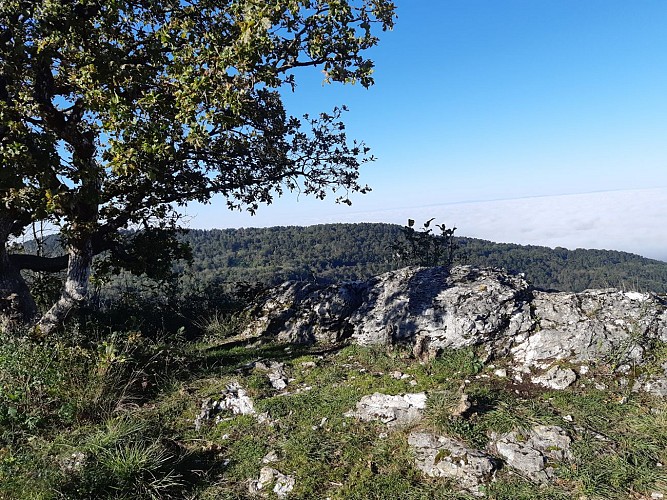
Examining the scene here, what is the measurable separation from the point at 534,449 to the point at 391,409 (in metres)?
1.85

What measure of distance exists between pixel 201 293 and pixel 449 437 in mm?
9806

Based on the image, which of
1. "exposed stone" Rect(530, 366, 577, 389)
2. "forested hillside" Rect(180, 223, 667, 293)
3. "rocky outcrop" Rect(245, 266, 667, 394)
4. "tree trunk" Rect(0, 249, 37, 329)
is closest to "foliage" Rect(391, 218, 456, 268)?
"rocky outcrop" Rect(245, 266, 667, 394)

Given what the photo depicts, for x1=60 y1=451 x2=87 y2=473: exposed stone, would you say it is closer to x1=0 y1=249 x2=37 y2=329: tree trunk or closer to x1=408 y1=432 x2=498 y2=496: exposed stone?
x1=408 y1=432 x2=498 y2=496: exposed stone

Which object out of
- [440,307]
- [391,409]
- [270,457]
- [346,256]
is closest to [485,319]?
[440,307]

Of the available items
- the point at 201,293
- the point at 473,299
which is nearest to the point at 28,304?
the point at 201,293

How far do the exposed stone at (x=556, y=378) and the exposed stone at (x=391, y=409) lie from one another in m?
1.92

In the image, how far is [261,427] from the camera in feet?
18.6

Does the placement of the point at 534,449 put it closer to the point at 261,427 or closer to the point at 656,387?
the point at 656,387

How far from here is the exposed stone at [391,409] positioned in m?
5.59

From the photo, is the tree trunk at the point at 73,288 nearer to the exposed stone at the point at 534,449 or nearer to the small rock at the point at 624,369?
the exposed stone at the point at 534,449

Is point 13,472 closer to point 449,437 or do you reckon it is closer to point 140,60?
point 449,437

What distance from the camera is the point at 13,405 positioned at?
550cm

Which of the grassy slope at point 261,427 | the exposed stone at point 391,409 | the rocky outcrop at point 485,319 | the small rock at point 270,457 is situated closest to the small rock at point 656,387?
the rocky outcrop at point 485,319

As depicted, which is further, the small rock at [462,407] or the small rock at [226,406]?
the small rock at [226,406]
